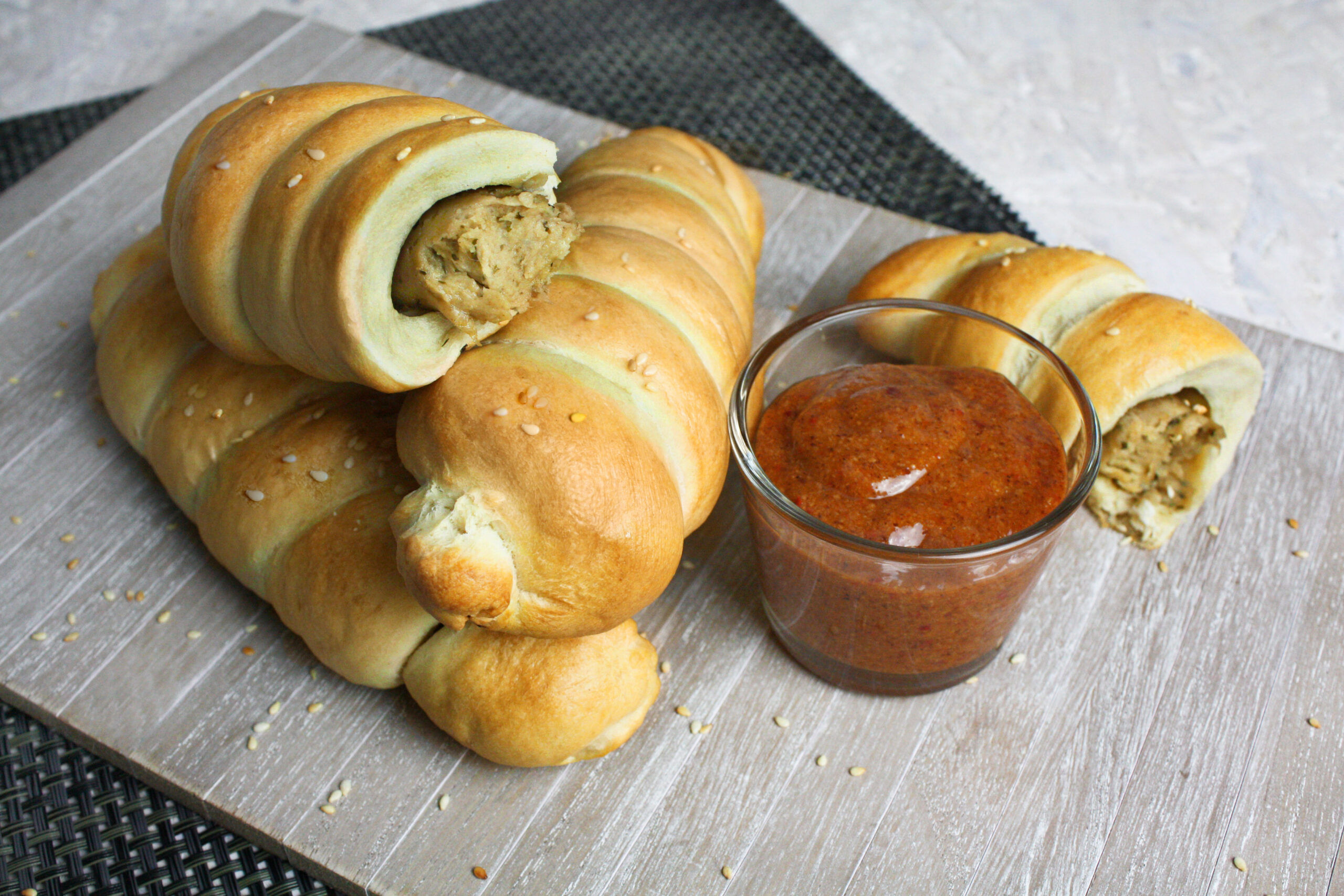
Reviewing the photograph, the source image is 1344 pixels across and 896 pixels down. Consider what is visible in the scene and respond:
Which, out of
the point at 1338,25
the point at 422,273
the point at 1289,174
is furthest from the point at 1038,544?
the point at 1338,25

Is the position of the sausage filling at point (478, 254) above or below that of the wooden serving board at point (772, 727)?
above

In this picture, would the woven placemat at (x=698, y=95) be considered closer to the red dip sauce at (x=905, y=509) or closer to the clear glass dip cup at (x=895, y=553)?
the clear glass dip cup at (x=895, y=553)

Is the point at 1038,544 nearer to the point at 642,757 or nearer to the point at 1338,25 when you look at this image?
the point at 642,757

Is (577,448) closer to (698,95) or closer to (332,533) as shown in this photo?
(332,533)

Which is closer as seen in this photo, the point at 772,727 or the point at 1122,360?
the point at 772,727

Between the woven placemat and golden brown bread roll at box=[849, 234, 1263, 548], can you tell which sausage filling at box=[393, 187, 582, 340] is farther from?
the woven placemat

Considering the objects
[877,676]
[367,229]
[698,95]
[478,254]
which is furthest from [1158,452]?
[698,95]

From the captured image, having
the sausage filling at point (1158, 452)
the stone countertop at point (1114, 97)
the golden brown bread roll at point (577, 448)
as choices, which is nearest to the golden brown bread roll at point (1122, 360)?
the sausage filling at point (1158, 452)

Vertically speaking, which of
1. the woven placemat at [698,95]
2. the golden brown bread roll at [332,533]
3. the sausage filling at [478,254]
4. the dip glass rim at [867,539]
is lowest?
the woven placemat at [698,95]
